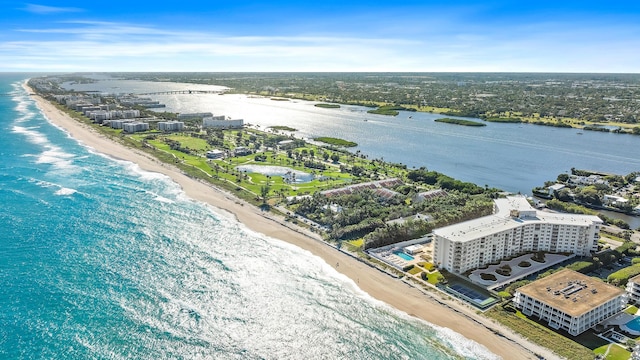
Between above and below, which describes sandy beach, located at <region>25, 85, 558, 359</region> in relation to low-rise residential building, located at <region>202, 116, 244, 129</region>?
below

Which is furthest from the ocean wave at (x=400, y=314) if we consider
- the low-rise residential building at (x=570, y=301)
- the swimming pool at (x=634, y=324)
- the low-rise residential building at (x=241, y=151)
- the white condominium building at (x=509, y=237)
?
the low-rise residential building at (x=241, y=151)

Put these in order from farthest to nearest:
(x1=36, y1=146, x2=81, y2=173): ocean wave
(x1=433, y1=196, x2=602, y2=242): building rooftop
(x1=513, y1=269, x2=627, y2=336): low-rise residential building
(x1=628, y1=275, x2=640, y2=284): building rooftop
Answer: (x1=36, y1=146, x2=81, y2=173): ocean wave
(x1=433, y1=196, x2=602, y2=242): building rooftop
(x1=628, y1=275, x2=640, y2=284): building rooftop
(x1=513, y1=269, x2=627, y2=336): low-rise residential building

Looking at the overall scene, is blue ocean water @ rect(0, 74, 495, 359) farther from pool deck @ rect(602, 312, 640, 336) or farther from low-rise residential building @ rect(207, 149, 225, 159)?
low-rise residential building @ rect(207, 149, 225, 159)

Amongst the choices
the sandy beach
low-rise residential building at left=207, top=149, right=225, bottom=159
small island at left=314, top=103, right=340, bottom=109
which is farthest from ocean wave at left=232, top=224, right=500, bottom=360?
small island at left=314, top=103, right=340, bottom=109

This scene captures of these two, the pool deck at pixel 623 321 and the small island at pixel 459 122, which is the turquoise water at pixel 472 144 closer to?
the small island at pixel 459 122

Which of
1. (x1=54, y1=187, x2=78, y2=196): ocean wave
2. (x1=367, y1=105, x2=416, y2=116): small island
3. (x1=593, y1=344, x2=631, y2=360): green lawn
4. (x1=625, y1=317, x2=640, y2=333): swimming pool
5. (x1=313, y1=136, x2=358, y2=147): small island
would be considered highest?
(x1=367, y1=105, x2=416, y2=116): small island

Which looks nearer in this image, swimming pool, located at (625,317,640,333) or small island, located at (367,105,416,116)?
swimming pool, located at (625,317,640,333)
